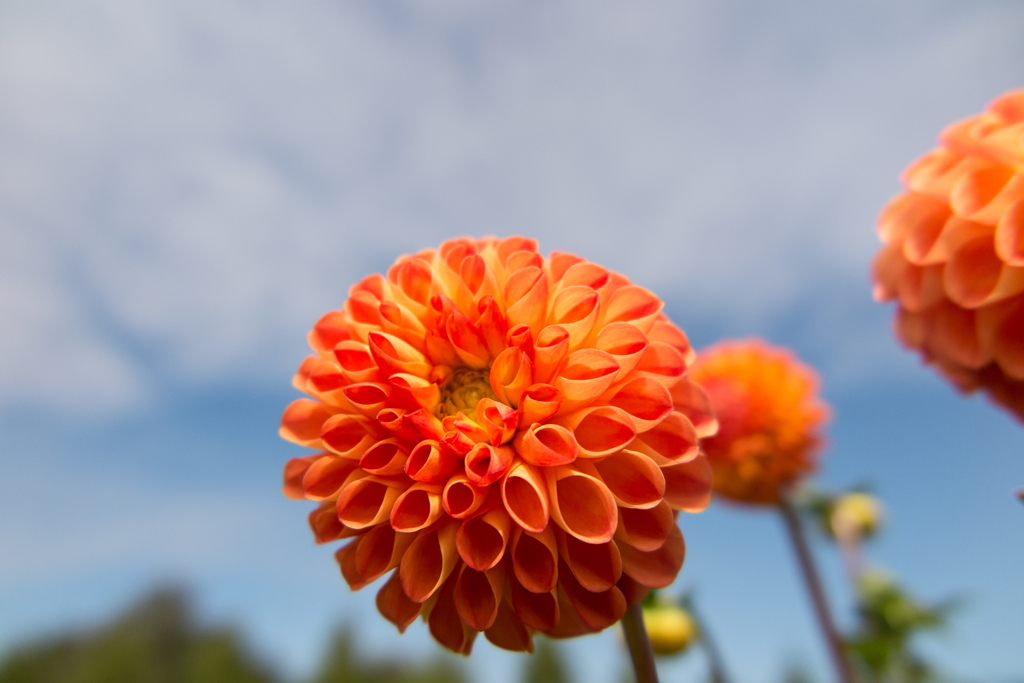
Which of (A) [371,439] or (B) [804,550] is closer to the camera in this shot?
(A) [371,439]

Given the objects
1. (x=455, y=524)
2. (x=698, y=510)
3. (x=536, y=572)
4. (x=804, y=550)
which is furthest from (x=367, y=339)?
(x=804, y=550)

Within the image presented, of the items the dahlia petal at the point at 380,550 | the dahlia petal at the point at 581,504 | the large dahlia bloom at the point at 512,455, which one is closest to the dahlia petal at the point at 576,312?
the large dahlia bloom at the point at 512,455

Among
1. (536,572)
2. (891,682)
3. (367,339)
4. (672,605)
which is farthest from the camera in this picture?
(891,682)

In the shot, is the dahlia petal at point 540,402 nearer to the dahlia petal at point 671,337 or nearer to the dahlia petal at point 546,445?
the dahlia petal at point 546,445

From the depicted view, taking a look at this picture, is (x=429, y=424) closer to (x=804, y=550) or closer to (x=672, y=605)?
(x=672, y=605)

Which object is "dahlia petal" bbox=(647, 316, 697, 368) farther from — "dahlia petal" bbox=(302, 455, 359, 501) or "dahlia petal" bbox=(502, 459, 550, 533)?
"dahlia petal" bbox=(302, 455, 359, 501)

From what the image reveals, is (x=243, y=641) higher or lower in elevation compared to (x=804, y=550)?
higher

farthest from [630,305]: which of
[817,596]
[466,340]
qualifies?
[817,596]

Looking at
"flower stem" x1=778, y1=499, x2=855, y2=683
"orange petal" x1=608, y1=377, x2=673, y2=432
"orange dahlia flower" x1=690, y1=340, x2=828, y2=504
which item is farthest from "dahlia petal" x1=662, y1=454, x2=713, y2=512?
"orange dahlia flower" x1=690, y1=340, x2=828, y2=504
